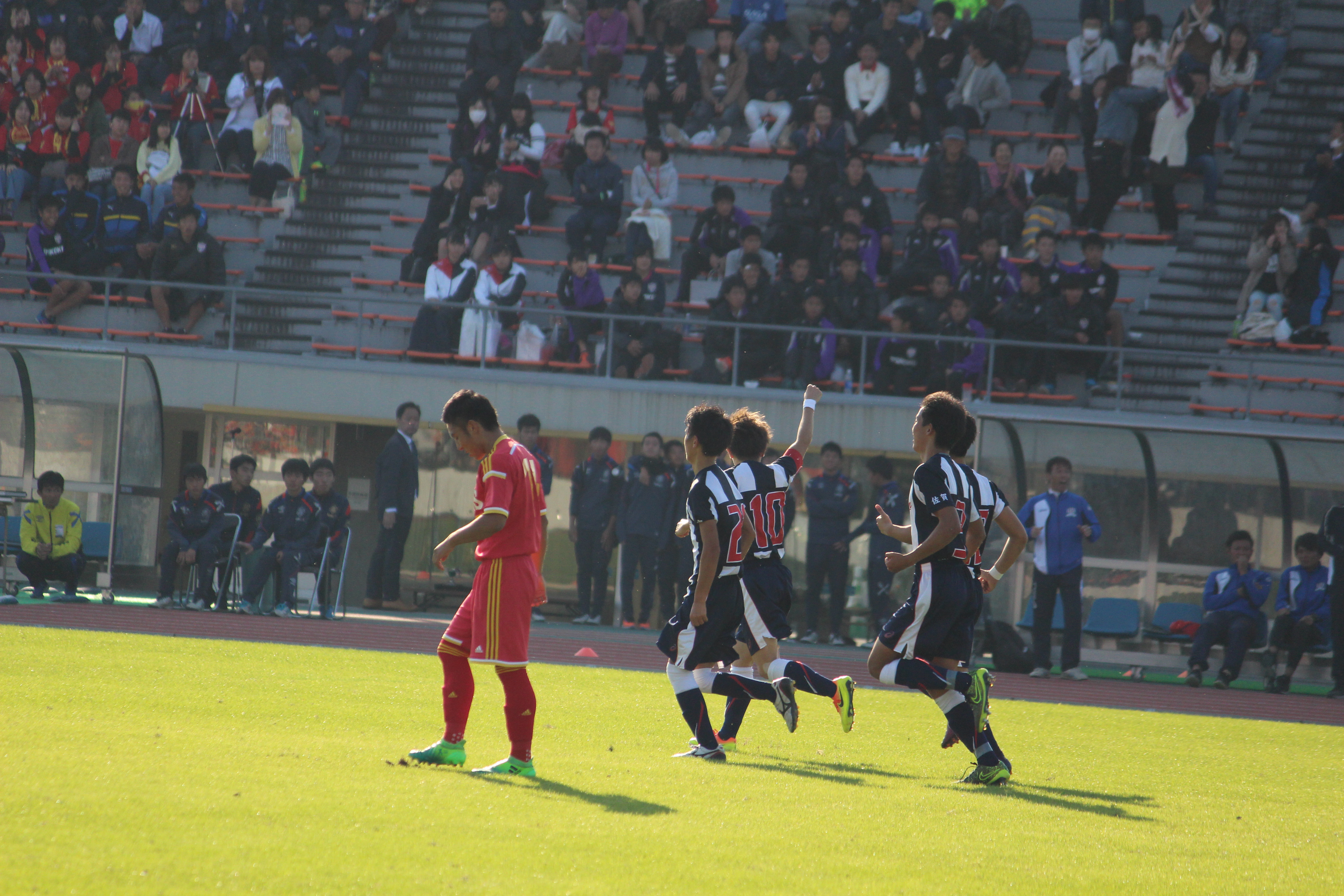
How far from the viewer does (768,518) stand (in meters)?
7.66

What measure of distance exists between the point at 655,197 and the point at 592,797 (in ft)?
51.8

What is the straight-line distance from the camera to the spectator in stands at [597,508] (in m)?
16.6

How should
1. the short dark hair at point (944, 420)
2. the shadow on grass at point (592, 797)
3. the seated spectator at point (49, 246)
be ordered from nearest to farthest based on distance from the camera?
the shadow on grass at point (592, 797)
the short dark hair at point (944, 420)
the seated spectator at point (49, 246)

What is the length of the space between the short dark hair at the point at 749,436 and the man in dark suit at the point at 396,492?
370 inches

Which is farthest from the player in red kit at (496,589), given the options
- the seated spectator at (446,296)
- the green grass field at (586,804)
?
the seated spectator at (446,296)

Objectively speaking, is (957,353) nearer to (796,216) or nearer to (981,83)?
(796,216)

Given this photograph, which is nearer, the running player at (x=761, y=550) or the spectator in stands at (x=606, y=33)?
the running player at (x=761, y=550)

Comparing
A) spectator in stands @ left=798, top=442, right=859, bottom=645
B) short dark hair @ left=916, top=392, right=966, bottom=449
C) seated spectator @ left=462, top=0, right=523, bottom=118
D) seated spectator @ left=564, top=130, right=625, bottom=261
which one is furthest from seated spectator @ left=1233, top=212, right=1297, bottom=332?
short dark hair @ left=916, top=392, right=966, bottom=449

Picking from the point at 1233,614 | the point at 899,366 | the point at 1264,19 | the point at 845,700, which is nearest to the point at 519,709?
the point at 845,700

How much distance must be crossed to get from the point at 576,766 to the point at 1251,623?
10146 millimetres

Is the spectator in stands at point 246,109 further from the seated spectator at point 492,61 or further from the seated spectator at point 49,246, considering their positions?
the seated spectator at point 49,246

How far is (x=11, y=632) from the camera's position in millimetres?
11250

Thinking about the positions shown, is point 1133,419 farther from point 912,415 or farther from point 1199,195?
point 1199,195

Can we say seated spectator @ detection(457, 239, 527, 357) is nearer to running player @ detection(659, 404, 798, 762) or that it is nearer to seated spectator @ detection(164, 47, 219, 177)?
seated spectator @ detection(164, 47, 219, 177)
